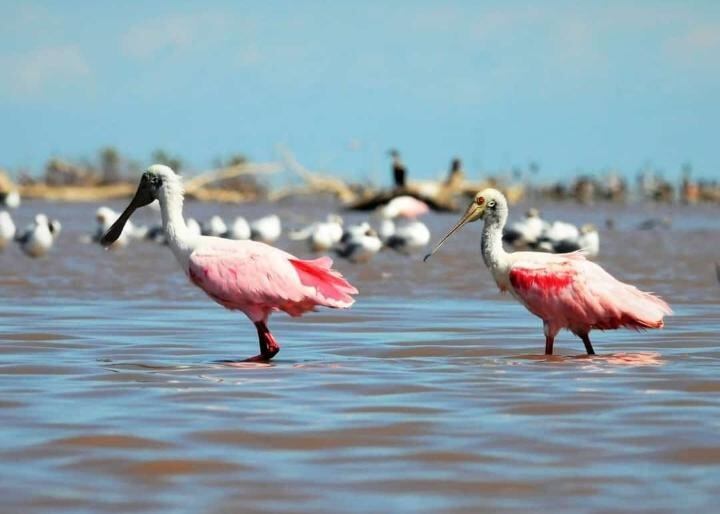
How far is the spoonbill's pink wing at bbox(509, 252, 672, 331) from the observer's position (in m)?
9.55

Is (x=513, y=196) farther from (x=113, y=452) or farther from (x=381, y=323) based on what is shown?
(x=113, y=452)

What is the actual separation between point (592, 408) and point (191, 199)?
5341 cm

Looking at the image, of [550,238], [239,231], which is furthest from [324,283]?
[239,231]

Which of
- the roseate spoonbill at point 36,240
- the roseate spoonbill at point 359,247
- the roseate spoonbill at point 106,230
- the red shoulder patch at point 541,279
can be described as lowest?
the roseate spoonbill at point 106,230

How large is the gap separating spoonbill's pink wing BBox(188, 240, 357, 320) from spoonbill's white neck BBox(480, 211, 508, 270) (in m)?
0.98

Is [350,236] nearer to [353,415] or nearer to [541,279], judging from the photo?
[541,279]

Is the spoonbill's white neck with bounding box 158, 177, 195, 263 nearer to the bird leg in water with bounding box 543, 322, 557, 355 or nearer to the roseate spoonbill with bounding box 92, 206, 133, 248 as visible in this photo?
the bird leg in water with bounding box 543, 322, 557, 355

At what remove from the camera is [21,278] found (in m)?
16.7

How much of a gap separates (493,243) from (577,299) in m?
0.71

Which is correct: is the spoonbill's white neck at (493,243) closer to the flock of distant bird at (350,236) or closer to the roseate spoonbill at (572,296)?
the roseate spoonbill at (572,296)

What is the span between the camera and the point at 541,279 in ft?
31.4

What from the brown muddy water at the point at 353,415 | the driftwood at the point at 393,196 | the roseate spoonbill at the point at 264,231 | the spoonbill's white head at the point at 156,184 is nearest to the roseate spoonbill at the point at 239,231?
the roseate spoonbill at the point at 264,231

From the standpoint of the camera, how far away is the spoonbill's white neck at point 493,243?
9.87 m

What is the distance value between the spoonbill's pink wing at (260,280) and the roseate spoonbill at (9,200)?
36.2 meters
